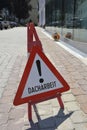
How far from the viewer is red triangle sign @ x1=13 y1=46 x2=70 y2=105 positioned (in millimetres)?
4730

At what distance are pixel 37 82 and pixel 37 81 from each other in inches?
0.6

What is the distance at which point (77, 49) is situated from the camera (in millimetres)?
13273

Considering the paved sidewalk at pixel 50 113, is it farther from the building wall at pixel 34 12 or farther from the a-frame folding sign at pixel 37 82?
the building wall at pixel 34 12

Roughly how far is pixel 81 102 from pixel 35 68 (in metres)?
1.14

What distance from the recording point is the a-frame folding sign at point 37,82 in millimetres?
4730

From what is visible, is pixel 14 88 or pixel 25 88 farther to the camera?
pixel 14 88

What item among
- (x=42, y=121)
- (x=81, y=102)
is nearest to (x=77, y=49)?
(x=81, y=102)

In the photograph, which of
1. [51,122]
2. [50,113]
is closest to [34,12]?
[50,113]

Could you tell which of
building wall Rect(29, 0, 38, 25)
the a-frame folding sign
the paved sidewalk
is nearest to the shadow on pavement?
the paved sidewalk

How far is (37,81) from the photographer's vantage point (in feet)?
15.8

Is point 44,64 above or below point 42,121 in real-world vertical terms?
above

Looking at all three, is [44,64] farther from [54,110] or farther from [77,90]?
[77,90]

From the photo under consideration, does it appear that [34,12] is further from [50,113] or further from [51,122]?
[51,122]

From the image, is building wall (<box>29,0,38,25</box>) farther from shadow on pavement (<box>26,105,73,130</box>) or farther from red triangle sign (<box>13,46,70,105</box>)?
shadow on pavement (<box>26,105,73,130</box>)
